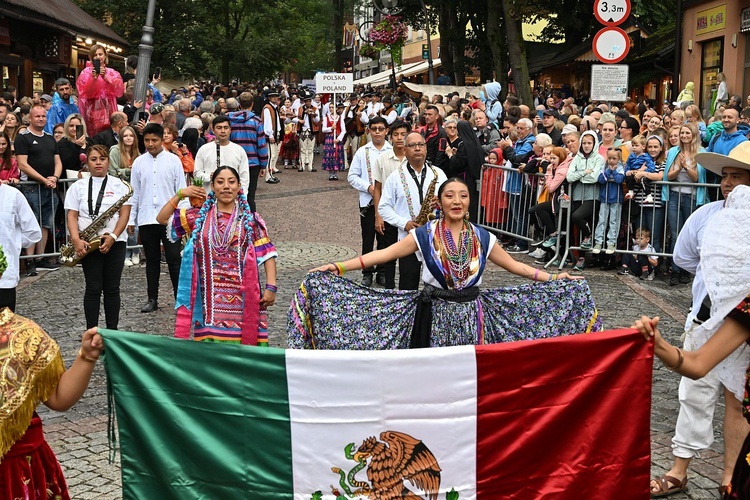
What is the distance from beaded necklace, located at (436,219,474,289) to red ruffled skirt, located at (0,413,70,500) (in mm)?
2989

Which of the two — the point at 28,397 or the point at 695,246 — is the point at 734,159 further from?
the point at 28,397

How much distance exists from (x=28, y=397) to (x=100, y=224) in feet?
17.2

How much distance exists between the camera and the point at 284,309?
35.5 ft

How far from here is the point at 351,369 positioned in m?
4.55

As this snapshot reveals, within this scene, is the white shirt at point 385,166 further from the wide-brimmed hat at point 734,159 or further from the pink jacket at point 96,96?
the pink jacket at point 96,96

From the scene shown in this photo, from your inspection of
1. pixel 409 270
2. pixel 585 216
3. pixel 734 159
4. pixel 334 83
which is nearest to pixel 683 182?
pixel 585 216

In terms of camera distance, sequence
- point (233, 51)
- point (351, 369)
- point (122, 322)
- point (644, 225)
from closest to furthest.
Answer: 1. point (351, 369)
2. point (122, 322)
3. point (644, 225)
4. point (233, 51)

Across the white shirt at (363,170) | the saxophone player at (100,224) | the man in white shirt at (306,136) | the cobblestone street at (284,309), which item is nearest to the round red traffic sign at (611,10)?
the cobblestone street at (284,309)

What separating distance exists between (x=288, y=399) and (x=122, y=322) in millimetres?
6039

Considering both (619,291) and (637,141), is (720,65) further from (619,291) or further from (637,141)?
(619,291)

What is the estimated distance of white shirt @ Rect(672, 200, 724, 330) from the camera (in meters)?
5.84

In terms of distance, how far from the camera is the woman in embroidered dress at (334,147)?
26.2m

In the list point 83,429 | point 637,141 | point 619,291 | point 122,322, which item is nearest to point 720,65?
point 637,141

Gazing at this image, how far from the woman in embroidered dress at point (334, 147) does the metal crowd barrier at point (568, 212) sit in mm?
10910
